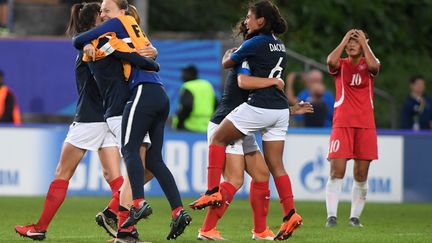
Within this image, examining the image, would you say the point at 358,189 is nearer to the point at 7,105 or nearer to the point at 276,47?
the point at 276,47

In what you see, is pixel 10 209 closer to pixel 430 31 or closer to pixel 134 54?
pixel 134 54

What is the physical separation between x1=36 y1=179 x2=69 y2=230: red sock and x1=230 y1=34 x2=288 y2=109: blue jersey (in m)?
1.82

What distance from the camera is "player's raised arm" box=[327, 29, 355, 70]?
13.6 meters

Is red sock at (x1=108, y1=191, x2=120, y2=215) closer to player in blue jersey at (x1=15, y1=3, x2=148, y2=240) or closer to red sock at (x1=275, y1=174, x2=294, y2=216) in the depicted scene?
player in blue jersey at (x1=15, y1=3, x2=148, y2=240)

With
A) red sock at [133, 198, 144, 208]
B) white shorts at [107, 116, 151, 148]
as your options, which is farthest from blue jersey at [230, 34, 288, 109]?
red sock at [133, 198, 144, 208]

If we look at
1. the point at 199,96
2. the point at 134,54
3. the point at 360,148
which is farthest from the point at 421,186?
the point at 134,54

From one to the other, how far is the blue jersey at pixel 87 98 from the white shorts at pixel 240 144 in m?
0.96

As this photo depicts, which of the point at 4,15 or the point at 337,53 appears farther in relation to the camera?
the point at 4,15

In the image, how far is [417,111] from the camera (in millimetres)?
21688

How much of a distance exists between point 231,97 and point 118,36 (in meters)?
1.36

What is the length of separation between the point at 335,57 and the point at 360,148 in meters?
1.02

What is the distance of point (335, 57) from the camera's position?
45.2ft

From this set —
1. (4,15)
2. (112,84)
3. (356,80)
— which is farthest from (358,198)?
(4,15)

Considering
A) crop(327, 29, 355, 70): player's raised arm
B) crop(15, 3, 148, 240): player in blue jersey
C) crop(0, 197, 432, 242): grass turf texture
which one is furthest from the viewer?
crop(327, 29, 355, 70): player's raised arm
